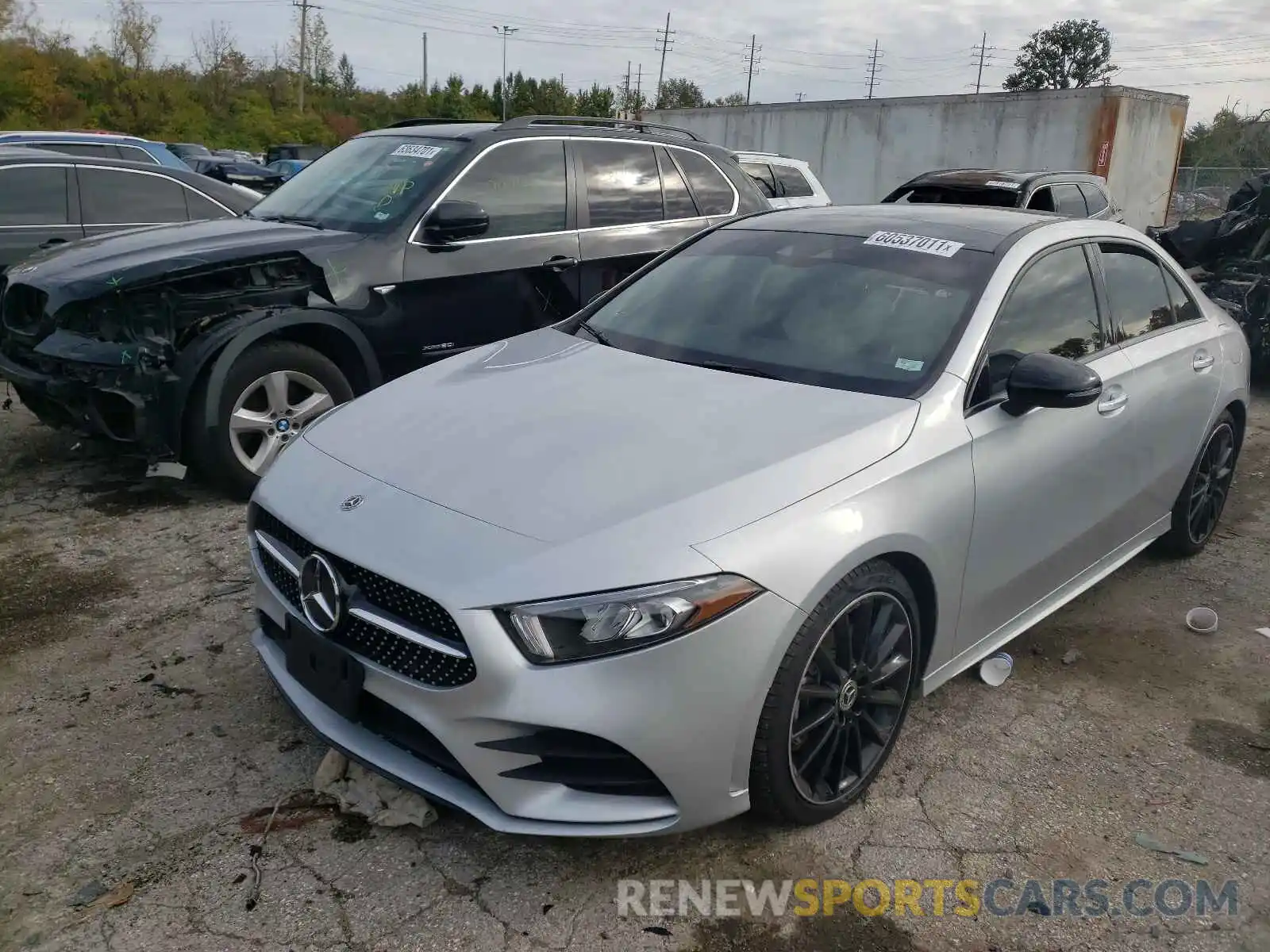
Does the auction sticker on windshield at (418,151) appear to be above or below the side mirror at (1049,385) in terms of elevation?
above

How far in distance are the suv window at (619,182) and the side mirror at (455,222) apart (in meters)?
0.92

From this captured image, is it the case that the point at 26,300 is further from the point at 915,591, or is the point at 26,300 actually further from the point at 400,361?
the point at 915,591

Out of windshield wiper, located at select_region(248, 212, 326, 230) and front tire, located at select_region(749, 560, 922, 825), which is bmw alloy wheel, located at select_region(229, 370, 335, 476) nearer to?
windshield wiper, located at select_region(248, 212, 326, 230)

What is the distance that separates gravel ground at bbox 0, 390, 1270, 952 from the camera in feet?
7.89

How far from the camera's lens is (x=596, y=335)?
3.77 metres

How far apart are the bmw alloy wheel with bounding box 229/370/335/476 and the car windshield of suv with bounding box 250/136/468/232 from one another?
929 mm

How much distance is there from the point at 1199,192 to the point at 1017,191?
19.2m

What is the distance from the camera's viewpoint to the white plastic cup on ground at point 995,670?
12.0 ft

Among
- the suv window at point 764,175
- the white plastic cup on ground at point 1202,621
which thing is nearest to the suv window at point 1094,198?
the suv window at point 764,175

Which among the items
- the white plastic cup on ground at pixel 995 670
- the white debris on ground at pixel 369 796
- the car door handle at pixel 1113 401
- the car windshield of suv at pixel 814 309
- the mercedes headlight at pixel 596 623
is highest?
the car windshield of suv at pixel 814 309

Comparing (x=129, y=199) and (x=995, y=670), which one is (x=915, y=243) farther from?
(x=129, y=199)

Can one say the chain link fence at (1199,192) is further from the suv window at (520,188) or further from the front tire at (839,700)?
the front tire at (839,700)

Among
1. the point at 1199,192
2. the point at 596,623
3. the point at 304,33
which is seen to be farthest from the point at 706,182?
the point at 304,33

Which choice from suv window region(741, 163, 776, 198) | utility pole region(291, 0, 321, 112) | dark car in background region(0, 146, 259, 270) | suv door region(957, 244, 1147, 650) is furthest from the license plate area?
utility pole region(291, 0, 321, 112)
